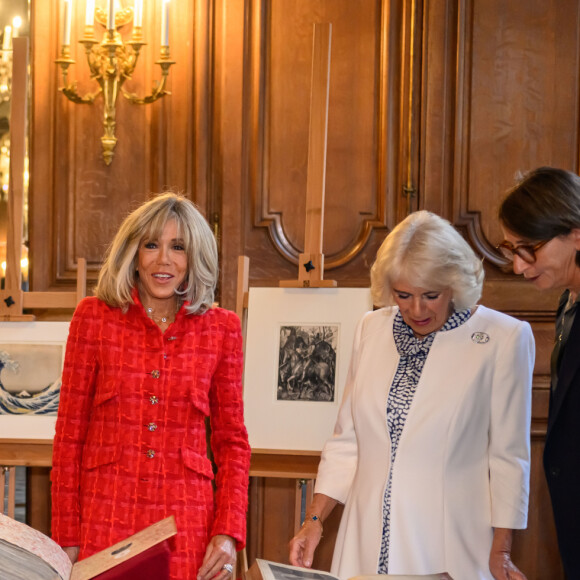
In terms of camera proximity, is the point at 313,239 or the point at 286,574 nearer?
the point at 286,574

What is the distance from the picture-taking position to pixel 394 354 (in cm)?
222

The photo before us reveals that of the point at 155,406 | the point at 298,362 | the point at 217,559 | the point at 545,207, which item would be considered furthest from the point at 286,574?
the point at 298,362

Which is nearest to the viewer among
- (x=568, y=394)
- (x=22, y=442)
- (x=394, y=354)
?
(x=568, y=394)

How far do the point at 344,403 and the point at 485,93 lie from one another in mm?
2029

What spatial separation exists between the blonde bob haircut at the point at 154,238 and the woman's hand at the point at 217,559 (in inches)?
23.2

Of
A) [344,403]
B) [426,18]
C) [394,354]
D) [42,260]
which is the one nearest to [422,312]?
[394,354]

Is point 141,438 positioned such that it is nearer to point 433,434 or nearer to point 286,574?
→ point 433,434

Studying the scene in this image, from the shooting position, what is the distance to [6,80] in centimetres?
413

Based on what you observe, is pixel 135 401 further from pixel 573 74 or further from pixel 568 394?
pixel 573 74

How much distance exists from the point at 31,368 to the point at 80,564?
88.6 inches

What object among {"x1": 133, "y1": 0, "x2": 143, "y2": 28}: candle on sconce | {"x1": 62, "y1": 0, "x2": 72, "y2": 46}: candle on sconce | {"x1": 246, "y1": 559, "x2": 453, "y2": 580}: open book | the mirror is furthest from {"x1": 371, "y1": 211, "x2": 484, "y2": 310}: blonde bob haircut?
the mirror

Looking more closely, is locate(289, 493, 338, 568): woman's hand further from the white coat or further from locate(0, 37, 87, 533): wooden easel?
locate(0, 37, 87, 533): wooden easel

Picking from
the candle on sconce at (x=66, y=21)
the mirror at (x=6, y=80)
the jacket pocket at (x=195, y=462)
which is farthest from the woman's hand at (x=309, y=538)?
the candle on sconce at (x=66, y=21)

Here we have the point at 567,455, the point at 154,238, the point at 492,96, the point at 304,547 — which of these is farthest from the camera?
the point at 492,96
